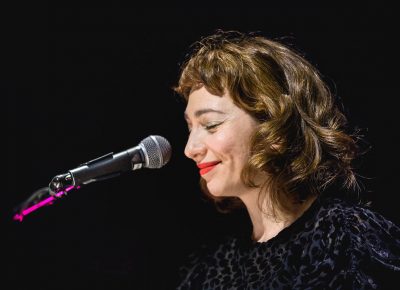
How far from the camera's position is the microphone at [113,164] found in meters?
1.63

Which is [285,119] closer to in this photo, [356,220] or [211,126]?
[211,126]

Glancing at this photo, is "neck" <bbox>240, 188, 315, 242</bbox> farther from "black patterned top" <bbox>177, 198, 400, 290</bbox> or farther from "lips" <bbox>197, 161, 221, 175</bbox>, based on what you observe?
"lips" <bbox>197, 161, 221, 175</bbox>

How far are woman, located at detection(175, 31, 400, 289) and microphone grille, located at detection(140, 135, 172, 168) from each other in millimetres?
201

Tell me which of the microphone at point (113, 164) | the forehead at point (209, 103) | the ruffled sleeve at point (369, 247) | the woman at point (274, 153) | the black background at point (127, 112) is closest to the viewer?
the microphone at point (113, 164)

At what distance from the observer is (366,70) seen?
7.20 feet

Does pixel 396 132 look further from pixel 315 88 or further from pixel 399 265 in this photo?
pixel 399 265

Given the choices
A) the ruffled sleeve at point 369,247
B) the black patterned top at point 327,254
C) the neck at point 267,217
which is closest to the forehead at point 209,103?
the neck at point 267,217

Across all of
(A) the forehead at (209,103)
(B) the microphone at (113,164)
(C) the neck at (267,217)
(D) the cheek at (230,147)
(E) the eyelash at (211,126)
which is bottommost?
(C) the neck at (267,217)

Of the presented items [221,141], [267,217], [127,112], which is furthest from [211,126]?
[127,112]

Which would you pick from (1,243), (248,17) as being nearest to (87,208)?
(1,243)

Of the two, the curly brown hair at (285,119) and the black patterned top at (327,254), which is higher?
the curly brown hair at (285,119)

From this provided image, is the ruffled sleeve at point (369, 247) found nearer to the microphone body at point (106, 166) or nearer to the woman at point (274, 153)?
the woman at point (274, 153)

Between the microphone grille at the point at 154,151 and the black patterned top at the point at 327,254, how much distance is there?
0.52 m

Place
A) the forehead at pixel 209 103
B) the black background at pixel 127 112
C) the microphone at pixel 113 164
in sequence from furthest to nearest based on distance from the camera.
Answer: the black background at pixel 127 112 < the forehead at pixel 209 103 < the microphone at pixel 113 164
